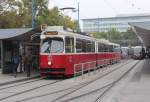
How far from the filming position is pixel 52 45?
2789 cm

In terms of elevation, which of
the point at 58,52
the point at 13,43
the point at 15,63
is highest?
the point at 13,43

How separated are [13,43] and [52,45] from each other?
4226 mm

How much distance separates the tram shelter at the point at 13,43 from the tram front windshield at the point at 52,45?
136 centimetres

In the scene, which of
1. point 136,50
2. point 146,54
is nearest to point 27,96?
point 136,50

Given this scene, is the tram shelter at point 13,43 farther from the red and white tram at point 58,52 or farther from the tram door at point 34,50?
the red and white tram at point 58,52

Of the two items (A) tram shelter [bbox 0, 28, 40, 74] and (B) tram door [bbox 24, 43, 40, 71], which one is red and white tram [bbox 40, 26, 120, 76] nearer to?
(A) tram shelter [bbox 0, 28, 40, 74]

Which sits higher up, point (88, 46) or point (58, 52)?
point (88, 46)

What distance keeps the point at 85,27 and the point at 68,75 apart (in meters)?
137

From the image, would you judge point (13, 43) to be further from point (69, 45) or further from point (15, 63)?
point (69, 45)

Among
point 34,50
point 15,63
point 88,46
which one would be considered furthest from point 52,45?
point 88,46

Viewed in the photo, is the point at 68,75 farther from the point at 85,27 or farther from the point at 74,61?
the point at 85,27

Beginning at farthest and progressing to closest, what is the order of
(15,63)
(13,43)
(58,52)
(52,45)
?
(13,43) < (15,63) < (52,45) < (58,52)

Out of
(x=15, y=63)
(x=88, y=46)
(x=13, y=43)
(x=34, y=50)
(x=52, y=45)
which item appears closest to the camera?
(x=52, y=45)

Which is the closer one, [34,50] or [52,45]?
[52,45]
